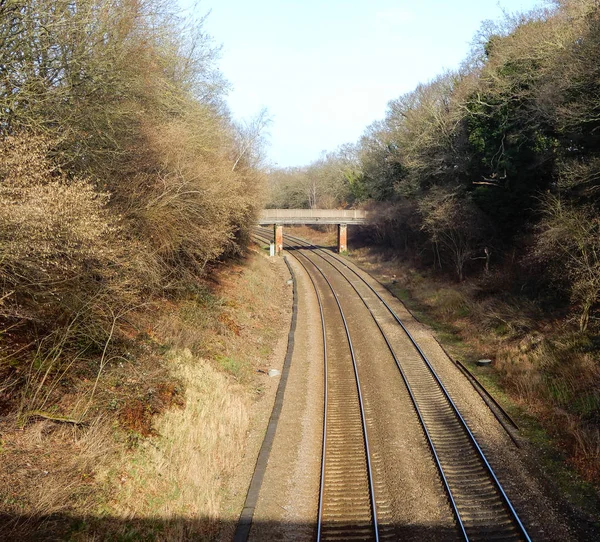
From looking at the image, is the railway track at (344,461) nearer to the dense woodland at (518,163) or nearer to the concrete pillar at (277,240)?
the dense woodland at (518,163)

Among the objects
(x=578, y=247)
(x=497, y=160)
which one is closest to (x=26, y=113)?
(x=578, y=247)

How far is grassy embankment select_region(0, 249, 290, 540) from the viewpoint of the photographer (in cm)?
736

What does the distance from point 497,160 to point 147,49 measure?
18122 mm

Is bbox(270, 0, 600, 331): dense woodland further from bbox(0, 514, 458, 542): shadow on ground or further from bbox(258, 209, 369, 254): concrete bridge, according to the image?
bbox(0, 514, 458, 542): shadow on ground

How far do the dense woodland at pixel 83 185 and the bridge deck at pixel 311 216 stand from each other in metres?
29.3

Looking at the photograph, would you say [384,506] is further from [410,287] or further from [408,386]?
[410,287]

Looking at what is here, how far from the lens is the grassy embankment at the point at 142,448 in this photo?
7359mm

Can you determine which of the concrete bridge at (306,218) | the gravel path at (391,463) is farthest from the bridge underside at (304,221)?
the gravel path at (391,463)

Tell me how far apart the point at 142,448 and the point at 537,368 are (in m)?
12.1

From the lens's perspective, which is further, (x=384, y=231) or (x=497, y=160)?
(x=384, y=231)

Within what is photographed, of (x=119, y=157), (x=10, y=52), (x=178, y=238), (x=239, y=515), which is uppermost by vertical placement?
(x=10, y=52)

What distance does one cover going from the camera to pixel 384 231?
46.0 m

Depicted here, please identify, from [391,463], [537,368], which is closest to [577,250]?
[537,368]

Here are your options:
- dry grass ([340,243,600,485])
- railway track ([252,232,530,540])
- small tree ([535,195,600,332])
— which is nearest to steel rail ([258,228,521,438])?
dry grass ([340,243,600,485])
